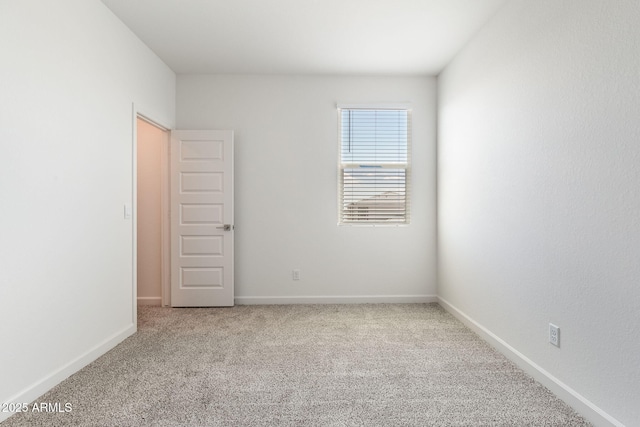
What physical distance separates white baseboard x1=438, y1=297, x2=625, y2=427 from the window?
1.65 metres

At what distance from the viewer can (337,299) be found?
4340 millimetres

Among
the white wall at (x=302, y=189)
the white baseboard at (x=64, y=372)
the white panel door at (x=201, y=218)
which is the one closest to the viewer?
the white baseboard at (x=64, y=372)

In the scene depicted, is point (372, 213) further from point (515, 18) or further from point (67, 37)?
point (67, 37)

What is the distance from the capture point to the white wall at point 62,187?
6.61 feet

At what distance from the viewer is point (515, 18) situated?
2.63 meters

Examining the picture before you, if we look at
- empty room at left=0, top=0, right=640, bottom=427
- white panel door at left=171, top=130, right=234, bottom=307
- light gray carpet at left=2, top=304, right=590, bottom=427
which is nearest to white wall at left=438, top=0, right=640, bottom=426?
empty room at left=0, top=0, right=640, bottom=427

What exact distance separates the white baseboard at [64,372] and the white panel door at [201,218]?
104 cm

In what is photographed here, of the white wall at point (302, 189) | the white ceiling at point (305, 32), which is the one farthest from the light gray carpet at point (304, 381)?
the white ceiling at point (305, 32)

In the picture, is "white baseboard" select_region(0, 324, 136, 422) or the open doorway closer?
"white baseboard" select_region(0, 324, 136, 422)

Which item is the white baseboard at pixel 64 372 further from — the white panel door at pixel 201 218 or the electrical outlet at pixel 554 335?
the electrical outlet at pixel 554 335

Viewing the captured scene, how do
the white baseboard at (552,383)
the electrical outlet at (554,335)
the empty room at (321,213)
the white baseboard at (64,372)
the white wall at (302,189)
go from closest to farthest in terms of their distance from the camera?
the white baseboard at (552,383)
the empty room at (321,213)
the white baseboard at (64,372)
the electrical outlet at (554,335)
the white wall at (302,189)

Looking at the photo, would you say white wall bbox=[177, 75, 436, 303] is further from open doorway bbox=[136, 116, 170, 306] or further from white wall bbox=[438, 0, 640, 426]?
white wall bbox=[438, 0, 640, 426]

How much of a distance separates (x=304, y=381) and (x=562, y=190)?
6.63ft

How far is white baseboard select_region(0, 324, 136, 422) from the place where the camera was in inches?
81.0
